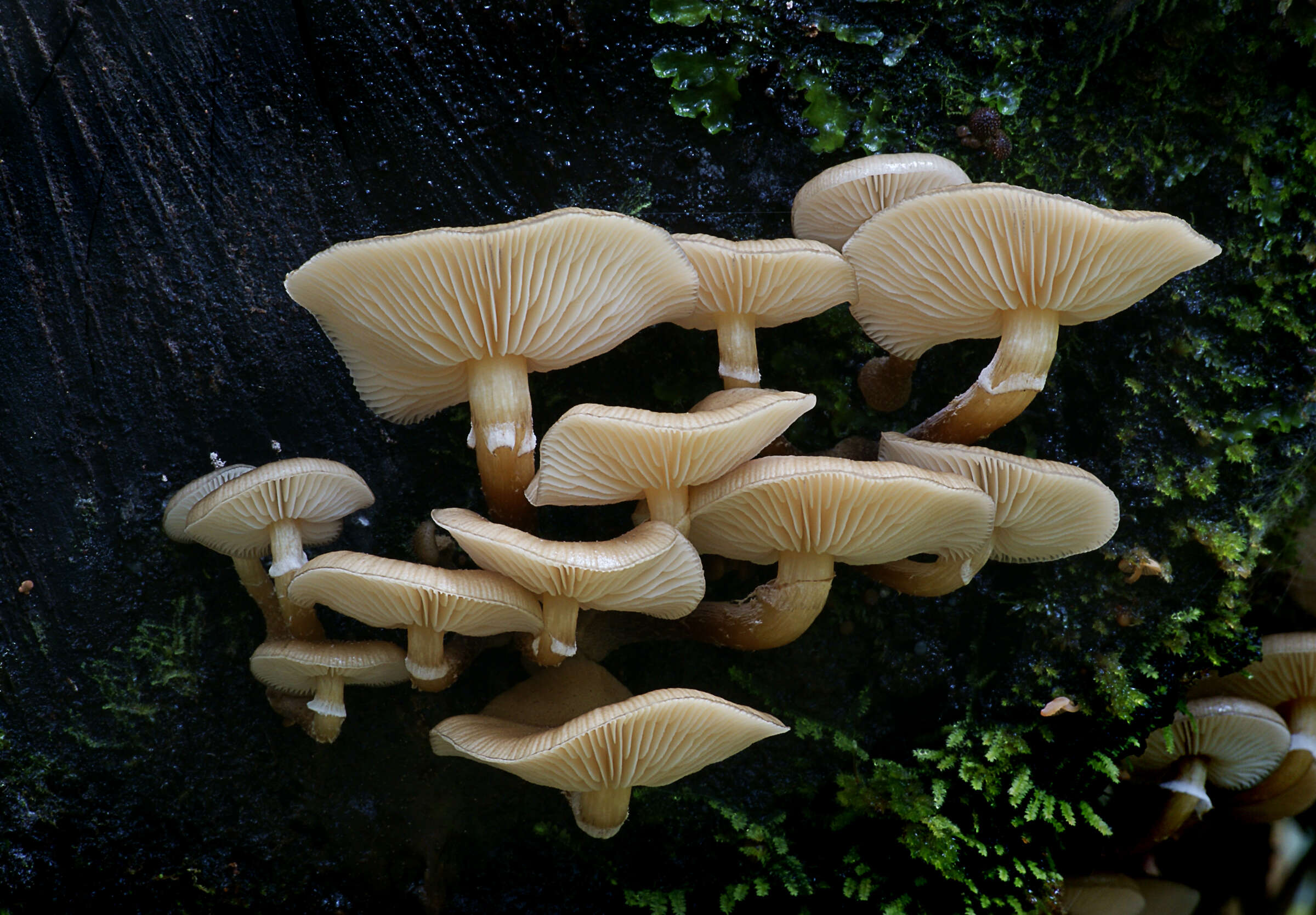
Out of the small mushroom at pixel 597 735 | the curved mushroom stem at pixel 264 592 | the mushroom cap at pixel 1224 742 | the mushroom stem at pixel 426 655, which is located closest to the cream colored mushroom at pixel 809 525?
the small mushroom at pixel 597 735

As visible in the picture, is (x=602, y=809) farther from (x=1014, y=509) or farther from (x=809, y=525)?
A: (x=1014, y=509)

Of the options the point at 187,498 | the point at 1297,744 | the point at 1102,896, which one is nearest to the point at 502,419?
the point at 187,498

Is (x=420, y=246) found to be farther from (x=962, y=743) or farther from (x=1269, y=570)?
(x=1269, y=570)

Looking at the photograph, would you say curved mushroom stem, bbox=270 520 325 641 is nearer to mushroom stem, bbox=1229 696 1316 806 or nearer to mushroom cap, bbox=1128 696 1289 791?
mushroom cap, bbox=1128 696 1289 791

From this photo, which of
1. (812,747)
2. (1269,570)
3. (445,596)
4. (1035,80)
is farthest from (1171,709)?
(445,596)

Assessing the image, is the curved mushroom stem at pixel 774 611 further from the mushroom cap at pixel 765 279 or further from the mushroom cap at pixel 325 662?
the mushroom cap at pixel 325 662

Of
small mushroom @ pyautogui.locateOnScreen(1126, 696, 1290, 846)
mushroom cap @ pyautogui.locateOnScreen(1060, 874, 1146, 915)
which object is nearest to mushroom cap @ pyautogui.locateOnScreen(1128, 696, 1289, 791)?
small mushroom @ pyautogui.locateOnScreen(1126, 696, 1290, 846)
